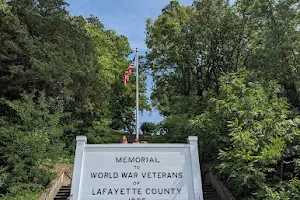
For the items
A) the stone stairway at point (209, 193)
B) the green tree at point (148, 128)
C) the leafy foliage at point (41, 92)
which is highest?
the green tree at point (148, 128)

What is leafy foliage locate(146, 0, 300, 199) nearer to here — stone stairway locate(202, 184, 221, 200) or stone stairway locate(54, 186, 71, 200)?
stone stairway locate(202, 184, 221, 200)

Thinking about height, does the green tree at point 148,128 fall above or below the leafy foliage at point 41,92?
above

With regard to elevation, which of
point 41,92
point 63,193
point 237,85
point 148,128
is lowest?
point 63,193

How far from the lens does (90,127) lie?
21.6 meters

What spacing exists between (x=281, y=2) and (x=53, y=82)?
42.4 feet

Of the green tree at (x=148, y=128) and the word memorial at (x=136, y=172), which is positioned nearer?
the word memorial at (x=136, y=172)

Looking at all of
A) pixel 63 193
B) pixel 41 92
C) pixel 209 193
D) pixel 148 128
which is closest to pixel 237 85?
pixel 209 193

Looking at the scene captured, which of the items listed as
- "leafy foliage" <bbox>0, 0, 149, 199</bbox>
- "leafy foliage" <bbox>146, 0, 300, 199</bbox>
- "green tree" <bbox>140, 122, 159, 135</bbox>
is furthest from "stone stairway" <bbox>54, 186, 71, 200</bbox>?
"green tree" <bbox>140, 122, 159, 135</bbox>

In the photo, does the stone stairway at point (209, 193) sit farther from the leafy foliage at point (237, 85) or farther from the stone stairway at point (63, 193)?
the stone stairway at point (63, 193)

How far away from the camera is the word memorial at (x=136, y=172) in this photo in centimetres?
1085

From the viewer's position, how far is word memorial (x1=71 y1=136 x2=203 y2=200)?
10.9m

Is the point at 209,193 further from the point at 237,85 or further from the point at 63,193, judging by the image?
the point at 63,193

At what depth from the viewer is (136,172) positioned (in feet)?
37.0

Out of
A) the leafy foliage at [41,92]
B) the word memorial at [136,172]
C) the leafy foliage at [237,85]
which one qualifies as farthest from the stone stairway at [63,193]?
the leafy foliage at [237,85]
